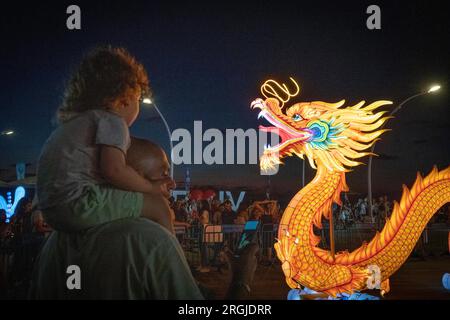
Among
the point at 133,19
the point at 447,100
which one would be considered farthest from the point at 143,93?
the point at 447,100

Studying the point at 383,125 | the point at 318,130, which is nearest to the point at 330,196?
the point at 318,130

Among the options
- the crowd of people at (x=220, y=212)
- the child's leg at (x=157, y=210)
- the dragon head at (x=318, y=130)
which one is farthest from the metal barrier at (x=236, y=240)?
the child's leg at (x=157, y=210)

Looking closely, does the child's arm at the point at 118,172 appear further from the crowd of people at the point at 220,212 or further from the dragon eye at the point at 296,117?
the dragon eye at the point at 296,117

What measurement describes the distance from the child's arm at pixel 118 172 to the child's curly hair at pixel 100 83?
0.38 metres

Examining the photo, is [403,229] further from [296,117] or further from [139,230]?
[139,230]

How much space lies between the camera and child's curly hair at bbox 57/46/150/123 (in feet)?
8.46

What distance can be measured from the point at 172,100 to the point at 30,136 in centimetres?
130

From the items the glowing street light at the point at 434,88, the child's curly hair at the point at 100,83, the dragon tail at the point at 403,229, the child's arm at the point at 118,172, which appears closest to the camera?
the child's arm at the point at 118,172

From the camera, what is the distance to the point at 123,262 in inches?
86.6

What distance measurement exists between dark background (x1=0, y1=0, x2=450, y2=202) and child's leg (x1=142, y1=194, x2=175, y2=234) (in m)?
1.30

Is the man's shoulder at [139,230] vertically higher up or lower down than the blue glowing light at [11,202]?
lower down

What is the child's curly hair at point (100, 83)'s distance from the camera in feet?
8.46

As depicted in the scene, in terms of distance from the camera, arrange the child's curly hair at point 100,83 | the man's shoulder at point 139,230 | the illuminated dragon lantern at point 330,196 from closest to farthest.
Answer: the man's shoulder at point 139,230, the child's curly hair at point 100,83, the illuminated dragon lantern at point 330,196

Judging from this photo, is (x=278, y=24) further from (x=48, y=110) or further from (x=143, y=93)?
(x=48, y=110)
